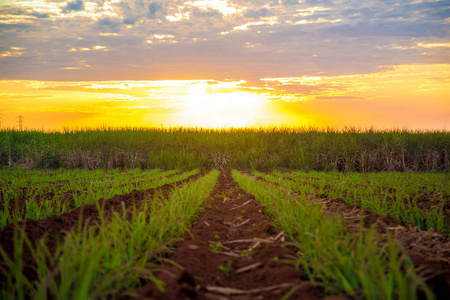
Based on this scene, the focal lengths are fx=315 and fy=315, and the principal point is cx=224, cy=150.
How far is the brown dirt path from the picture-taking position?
2215 millimetres

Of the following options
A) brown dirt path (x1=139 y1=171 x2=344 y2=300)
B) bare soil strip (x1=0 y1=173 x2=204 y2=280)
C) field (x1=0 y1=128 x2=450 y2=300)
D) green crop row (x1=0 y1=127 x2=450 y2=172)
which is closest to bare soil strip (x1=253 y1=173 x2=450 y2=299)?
field (x1=0 y1=128 x2=450 y2=300)

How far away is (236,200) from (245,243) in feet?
10.2

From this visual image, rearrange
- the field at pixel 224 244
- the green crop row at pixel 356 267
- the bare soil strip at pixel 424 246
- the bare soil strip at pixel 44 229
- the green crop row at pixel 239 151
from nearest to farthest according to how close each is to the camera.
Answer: the green crop row at pixel 356 267, the field at pixel 224 244, the bare soil strip at pixel 424 246, the bare soil strip at pixel 44 229, the green crop row at pixel 239 151

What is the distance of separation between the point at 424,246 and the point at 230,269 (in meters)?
2.36

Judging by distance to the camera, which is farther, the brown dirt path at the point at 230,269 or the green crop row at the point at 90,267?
the brown dirt path at the point at 230,269

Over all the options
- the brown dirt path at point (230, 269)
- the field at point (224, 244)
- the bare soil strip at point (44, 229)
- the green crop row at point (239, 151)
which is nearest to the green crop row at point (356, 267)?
the field at point (224, 244)

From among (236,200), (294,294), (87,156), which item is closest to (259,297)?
(294,294)

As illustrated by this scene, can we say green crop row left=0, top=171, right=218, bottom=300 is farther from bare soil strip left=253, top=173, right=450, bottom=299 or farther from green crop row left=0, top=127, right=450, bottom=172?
green crop row left=0, top=127, right=450, bottom=172

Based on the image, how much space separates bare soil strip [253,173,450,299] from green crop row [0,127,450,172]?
11.4 metres

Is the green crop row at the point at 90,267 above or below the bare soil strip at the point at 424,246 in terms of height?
above

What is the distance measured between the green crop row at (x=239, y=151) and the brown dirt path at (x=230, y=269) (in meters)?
12.3

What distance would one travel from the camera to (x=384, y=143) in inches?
682

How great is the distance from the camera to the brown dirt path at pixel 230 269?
→ 2.21 m

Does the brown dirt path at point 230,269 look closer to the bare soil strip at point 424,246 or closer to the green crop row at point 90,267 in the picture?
the green crop row at point 90,267
